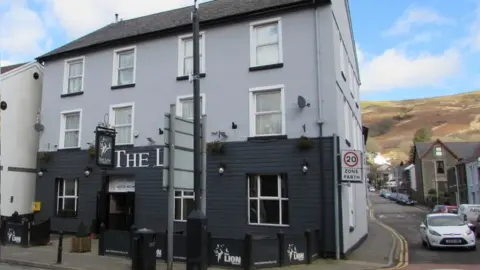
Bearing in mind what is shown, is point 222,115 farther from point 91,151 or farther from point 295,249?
point 91,151

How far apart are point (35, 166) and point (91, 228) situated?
5.37 m

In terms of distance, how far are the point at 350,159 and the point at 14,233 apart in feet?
42.9

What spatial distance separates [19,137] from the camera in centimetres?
2167

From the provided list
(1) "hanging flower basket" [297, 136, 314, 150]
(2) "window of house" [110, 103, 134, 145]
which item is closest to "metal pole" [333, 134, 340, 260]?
(1) "hanging flower basket" [297, 136, 314, 150]

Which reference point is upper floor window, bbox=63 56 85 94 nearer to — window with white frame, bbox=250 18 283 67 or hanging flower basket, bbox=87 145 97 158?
hanging flower basket, bbox=87 145 97 158

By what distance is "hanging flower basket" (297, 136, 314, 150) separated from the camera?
15.4 metres

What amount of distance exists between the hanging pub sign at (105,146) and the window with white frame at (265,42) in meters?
6.36

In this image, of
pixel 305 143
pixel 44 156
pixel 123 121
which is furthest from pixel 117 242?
pixel 44 156

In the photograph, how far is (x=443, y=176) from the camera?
74.6 m

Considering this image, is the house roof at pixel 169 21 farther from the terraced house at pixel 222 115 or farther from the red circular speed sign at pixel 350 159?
the red circular speed sign at pixel 350 159

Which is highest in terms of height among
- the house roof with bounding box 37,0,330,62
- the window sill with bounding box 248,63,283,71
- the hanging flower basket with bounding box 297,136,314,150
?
the house roof with bounding box 37,0,330,62

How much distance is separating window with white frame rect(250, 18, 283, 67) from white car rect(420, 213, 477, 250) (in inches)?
381

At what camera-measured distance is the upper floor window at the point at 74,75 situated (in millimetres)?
21406

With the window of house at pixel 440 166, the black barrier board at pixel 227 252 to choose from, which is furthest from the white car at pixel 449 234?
the window of house at pixel 440 166
